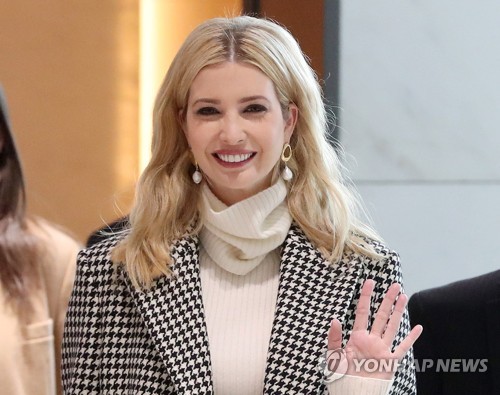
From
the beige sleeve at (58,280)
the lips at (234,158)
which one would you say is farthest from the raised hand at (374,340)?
the beige sleeve at (58,280)

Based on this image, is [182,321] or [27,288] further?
[27,288]

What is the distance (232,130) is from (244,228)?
9.1 inches

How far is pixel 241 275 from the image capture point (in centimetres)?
258

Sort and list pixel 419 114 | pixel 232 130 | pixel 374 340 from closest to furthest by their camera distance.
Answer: pixel 374 340 < pixel 232 130 < pixel 419 114

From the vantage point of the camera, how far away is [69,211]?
505 centimetres

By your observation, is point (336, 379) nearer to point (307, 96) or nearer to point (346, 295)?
point (346, 295)

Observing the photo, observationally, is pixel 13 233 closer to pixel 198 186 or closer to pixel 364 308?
pixel 198 186

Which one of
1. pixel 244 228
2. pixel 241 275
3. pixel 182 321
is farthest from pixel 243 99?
pixel 182 321

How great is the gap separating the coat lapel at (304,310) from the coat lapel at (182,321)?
15cm

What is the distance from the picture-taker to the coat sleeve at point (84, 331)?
8.36 ft

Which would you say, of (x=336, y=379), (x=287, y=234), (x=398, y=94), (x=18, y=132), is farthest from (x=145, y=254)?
(x=18, y=132)

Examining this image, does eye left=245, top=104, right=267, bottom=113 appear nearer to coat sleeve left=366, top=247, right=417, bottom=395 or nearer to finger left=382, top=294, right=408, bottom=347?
coat sleeve left=366, top=247, right=417, bottom=395

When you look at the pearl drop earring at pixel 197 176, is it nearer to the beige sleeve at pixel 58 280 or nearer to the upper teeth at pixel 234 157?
the upper teeth at pixel 234 157

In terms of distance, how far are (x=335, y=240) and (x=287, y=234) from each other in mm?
110
